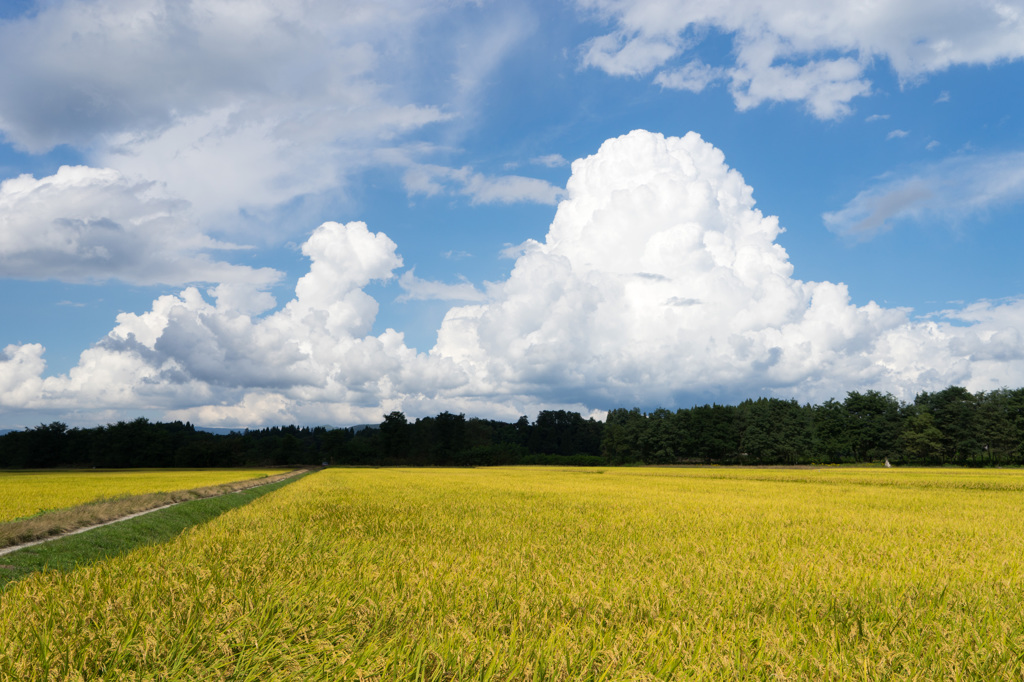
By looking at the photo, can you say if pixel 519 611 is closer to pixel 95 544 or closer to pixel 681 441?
pixel 95 544

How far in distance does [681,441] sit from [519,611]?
124 m

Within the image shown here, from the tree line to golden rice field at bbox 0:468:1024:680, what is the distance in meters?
112

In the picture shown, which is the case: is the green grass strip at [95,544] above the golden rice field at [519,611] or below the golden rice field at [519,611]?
below

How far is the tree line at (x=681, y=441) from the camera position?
324 feet

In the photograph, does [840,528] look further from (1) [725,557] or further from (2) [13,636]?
(2) [13,636]

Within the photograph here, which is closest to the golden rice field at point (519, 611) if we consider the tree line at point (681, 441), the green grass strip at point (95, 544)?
the green grass strip at point (95, 544)

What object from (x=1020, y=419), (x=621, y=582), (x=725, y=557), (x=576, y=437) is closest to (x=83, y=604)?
(x=621, y=582)

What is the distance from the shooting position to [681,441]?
399 feet

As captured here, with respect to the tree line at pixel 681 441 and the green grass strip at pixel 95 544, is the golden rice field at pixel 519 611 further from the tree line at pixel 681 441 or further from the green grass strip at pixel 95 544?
the tree line at pixel 681 441

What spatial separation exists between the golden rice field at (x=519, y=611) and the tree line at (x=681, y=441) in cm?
11153

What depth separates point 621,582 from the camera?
606cm

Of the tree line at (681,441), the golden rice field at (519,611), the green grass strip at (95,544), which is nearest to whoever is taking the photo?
the golden rice field at (519,611)

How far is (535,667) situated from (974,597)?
5463 millimetres

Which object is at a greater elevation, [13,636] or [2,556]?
[13,636]
